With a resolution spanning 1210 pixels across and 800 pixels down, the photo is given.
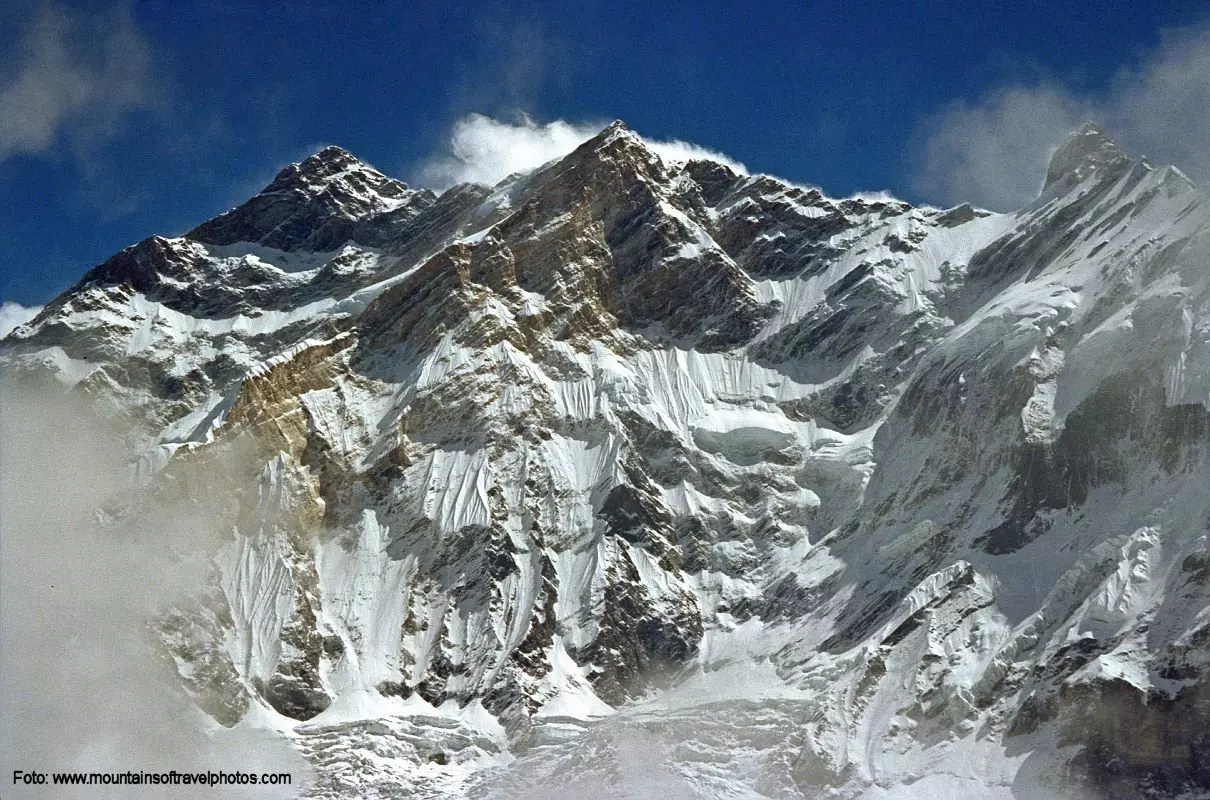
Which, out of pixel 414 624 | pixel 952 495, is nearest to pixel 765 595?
pixel 952 495

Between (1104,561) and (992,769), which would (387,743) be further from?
(1104,561)

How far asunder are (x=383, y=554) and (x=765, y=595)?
3832cm

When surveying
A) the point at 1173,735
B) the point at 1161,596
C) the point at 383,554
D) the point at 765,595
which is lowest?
the point at 1173,735

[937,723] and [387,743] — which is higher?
[387,743]

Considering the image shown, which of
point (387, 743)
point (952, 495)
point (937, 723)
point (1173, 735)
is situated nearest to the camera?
point (1173, 735)

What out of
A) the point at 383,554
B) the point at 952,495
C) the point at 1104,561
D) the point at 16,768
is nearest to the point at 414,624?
the point at 383,554

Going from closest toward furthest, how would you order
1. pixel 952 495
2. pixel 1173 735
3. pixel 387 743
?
pixel 1173 735, pixel 387 743, pixel 952 495

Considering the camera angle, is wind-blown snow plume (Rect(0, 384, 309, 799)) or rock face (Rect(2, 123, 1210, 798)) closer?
rock face (Rect(2, 123, 1210, 798))

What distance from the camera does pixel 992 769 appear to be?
502 ft

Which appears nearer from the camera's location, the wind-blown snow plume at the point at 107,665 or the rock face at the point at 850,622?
the rock face at the point at 850,622

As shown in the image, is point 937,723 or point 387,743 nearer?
point 937,723

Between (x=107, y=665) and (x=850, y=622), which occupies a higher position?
(x=107, y=665)

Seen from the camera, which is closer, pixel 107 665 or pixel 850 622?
pixel 850 622

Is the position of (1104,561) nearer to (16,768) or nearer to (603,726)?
(603,726)
